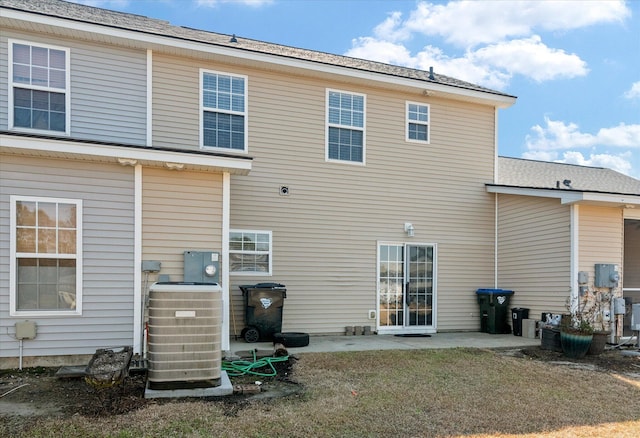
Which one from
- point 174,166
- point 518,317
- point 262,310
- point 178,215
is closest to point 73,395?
point 178,215

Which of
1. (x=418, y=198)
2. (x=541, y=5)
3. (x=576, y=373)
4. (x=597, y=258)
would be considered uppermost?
(x=541, y=5)

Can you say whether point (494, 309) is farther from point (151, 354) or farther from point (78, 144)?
point (78, 144)

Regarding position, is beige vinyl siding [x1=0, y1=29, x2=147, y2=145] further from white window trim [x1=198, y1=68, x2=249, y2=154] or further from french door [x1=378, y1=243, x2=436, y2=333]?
french door [x1=378, y1=243, x2=436, y2=333]

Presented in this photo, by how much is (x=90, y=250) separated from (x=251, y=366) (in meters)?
2.71

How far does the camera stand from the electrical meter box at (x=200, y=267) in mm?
6727

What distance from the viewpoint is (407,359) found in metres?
6.76

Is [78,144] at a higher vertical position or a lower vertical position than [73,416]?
higher

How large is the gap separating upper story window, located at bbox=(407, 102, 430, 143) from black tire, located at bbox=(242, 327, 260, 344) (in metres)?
5.08

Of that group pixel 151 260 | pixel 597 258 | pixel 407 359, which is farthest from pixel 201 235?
pixel 597 258

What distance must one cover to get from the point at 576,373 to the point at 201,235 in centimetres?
558

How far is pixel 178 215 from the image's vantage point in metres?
6.80

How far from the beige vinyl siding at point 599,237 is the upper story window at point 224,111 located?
6556 millimetres

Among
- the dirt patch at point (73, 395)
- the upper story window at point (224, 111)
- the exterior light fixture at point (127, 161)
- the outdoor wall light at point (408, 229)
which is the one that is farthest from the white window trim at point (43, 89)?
the outdoor wall light at point (408, 229)

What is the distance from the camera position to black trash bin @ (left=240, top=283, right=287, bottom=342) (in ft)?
26.1
